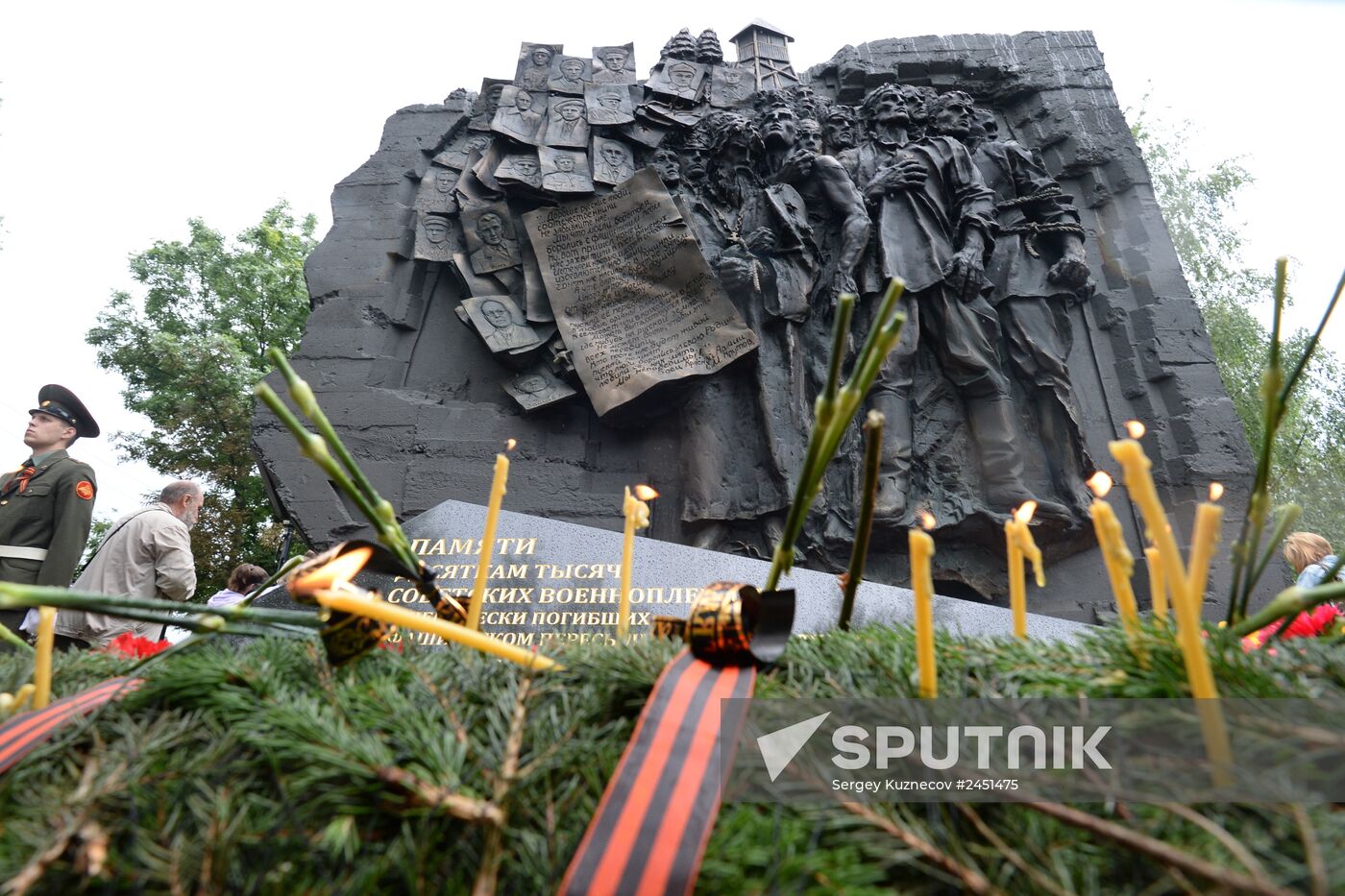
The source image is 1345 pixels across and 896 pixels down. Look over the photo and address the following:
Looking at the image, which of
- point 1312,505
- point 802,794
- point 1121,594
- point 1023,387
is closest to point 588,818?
point 802,794

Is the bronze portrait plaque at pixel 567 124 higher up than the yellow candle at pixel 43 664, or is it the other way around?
the bronze portrait plaque at pixel 567 124

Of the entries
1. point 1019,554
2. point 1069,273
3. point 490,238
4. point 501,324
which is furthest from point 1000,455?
point 1019,554

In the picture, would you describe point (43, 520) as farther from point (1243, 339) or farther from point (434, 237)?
point (1243, 339)

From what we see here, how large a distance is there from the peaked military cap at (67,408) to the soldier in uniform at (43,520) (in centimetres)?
30

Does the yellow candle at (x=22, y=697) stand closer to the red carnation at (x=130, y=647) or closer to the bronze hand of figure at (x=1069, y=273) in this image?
the red carnation at (x=130, y=647)

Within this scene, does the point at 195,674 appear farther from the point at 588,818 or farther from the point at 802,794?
the point at 802,794

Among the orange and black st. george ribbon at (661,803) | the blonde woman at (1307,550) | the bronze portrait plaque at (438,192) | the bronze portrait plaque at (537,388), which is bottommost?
the orange and black st. george ribbon at (661,803)

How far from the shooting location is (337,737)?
515mm

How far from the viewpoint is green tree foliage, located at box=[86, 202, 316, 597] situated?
12562 mm

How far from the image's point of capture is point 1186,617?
474 millimetres

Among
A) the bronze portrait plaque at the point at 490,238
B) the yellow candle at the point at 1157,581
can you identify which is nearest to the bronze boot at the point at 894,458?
the bronze portrait plaque at the point at 490,238

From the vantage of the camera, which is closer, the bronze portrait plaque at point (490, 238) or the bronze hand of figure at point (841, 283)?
the bronze hand of figure at point (841, 283)

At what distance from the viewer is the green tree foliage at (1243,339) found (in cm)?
1002

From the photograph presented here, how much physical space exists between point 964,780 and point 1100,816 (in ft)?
0.24
